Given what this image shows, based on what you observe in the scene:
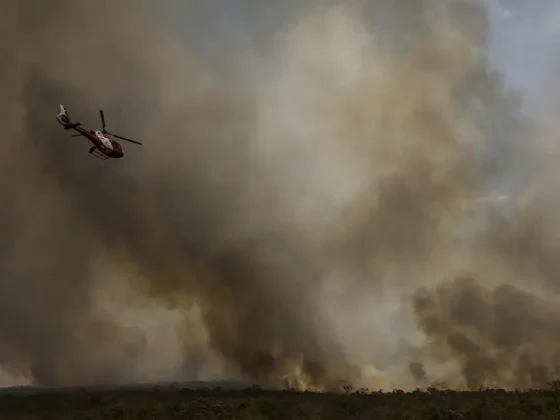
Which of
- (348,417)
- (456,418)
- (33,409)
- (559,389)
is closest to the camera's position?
(456,418)

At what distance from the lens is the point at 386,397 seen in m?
48.1

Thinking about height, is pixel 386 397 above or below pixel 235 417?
above

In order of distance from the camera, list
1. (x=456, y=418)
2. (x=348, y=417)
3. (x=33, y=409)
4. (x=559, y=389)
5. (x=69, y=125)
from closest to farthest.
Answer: (x=456, y=418)
(x=348, y=417)
(x=33, y=409)
(x=559, y=389)
(x=69, y=125)

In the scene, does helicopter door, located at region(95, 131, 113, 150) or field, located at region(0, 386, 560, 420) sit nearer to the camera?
field, located at region(0, 386, 560, 420)

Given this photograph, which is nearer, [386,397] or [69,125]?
[386,397]

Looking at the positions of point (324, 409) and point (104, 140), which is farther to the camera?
point (104, 140)

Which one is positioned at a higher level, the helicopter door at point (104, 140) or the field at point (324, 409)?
the helicopter door at point (104, 140)

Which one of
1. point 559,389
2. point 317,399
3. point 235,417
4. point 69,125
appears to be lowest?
point 235,417

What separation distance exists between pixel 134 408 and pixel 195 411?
5.19 meters

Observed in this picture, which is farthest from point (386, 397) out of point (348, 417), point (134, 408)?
point (134, 408)

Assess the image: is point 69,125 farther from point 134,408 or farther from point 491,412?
point 491,412

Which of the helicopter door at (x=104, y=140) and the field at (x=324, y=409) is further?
the helicopter door at (x=104, y=140)

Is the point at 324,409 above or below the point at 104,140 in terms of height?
below

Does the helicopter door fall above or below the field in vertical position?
above
